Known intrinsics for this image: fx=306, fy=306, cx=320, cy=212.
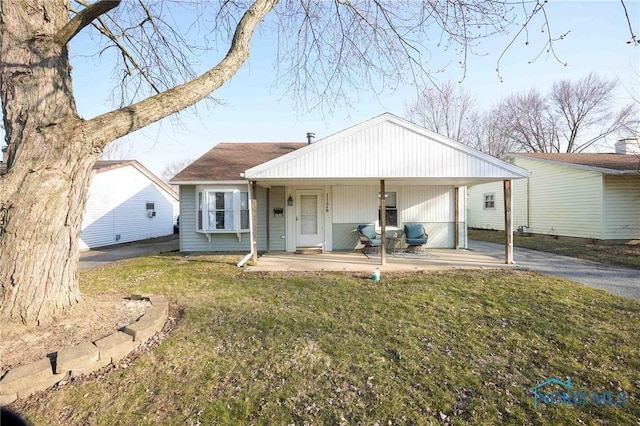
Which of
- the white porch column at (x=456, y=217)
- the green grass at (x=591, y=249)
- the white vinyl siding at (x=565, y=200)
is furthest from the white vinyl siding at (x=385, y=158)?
the white vinyl siding at (x=565, y=200)

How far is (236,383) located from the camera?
2.93 metres

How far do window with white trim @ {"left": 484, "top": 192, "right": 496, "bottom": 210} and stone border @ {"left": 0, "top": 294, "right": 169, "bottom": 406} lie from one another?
18932mm

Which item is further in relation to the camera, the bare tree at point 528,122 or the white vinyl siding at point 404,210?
the bare tree at point 528,122

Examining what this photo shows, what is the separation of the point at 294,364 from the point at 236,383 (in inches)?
24.6

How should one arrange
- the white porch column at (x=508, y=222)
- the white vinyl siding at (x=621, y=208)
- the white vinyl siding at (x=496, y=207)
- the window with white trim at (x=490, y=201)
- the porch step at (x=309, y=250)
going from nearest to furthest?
1. the white porch column at (x=508, y=222)
2. the porch step at (x=309, y=250)
3. the white vinyl siding at (x=621, y=208)
4. the white vinyl siding at (x=496, y=207)
5. the window with white trim at (x=490, y=201)

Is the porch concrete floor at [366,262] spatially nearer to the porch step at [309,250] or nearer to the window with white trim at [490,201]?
the porch step at [309,250]

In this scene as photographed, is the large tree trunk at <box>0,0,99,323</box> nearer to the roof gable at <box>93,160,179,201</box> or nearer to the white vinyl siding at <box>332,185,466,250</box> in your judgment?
the white vinyl siding at <box>332,185,466,250</box>

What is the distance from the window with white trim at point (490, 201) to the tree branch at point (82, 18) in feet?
63.1

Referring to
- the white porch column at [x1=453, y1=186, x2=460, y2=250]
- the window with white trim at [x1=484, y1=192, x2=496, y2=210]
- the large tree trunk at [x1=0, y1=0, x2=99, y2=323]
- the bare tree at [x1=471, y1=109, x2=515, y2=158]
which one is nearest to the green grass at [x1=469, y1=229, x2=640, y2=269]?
the white porch column at [x1=453, y1=186, x2=460, y2=250]

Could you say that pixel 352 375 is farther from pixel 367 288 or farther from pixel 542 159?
pixel 542 159

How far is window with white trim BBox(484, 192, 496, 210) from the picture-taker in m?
18.1

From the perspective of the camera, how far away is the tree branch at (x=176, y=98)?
12.6 ft

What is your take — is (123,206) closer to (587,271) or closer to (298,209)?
(298,209)

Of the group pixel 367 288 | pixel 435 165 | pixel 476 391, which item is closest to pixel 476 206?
pixel 435 165
